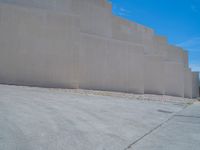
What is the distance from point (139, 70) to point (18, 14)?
36.8ft

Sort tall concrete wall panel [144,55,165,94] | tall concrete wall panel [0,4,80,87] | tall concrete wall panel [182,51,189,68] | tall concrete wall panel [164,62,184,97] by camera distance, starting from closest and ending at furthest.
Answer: tall concrete wall panel [0,4,80,87] < tall concrete wall panel [144,55,165,94] < tall concrete wall panel [164,62,184,97] < tall concrete wall panel [182,51,189,68]

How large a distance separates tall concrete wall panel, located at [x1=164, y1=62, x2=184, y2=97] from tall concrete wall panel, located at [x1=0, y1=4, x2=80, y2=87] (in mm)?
15421

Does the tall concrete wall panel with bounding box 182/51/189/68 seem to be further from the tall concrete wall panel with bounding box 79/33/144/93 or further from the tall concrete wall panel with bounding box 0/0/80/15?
the tall concrete wall panel with bounding box 0/0/80/15

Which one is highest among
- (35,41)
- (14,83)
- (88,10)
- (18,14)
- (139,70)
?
(88,10)

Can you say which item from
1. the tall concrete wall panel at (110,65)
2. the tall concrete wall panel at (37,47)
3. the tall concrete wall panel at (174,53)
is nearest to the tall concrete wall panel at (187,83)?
the tall concrete wall panel at (174,53)

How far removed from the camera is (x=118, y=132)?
15.6ft

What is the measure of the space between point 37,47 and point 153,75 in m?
14.2

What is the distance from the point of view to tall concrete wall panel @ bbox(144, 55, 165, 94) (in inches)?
896

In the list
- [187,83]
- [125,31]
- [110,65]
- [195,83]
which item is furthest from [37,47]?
[195,83]

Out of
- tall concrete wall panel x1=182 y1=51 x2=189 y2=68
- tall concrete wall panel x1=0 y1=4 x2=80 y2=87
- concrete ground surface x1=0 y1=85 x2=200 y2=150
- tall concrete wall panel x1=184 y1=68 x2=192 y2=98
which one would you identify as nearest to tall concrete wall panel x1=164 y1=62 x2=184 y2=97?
tall concrete wall panel x1=184 y1=68 x2=192 y2=98

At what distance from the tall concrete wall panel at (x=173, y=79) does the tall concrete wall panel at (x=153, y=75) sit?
244 cm

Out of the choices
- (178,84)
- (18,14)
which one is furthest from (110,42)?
(178,84)

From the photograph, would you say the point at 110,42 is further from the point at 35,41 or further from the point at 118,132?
the point at 118,132

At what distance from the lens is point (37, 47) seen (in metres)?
13.0
